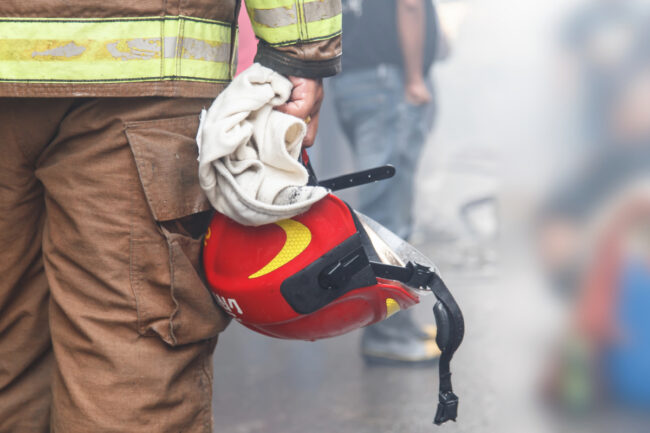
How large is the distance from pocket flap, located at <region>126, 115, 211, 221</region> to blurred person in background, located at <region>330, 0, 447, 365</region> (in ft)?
4.88

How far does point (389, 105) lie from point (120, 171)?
5.34 ft

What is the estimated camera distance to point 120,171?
47.6 inches

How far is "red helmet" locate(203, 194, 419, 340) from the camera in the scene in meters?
1.24

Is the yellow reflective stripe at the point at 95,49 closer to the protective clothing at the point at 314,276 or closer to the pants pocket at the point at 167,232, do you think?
the pants pocket at the point at 167,232

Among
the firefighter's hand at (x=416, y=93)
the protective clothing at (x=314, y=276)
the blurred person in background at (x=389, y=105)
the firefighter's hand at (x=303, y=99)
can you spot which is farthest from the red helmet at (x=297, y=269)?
the firefighter's hand at (x=416, y=93)

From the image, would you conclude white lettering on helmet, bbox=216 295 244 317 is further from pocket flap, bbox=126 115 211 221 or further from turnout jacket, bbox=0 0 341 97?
turnout jacket, bbox=0 0 341 97

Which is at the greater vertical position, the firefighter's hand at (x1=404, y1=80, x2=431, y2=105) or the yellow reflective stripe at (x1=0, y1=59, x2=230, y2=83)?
the yellow reflective stripe at (x1=0, y1=59, x2=230, y2=83)

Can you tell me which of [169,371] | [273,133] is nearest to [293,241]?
[273,133]

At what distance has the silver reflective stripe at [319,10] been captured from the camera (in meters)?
1.26

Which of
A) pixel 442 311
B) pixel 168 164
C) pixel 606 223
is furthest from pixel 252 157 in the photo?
pixel 606 223

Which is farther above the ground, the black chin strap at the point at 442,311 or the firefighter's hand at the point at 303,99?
the firefighter's hand at the point at 303,99

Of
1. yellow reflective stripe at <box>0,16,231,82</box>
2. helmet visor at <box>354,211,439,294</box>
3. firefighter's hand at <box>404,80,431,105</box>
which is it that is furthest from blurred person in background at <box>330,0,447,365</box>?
yellow reflective stripe at <box>0,16,231,82</box>

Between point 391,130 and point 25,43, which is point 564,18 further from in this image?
point 25,43

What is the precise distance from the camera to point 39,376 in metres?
1.41
